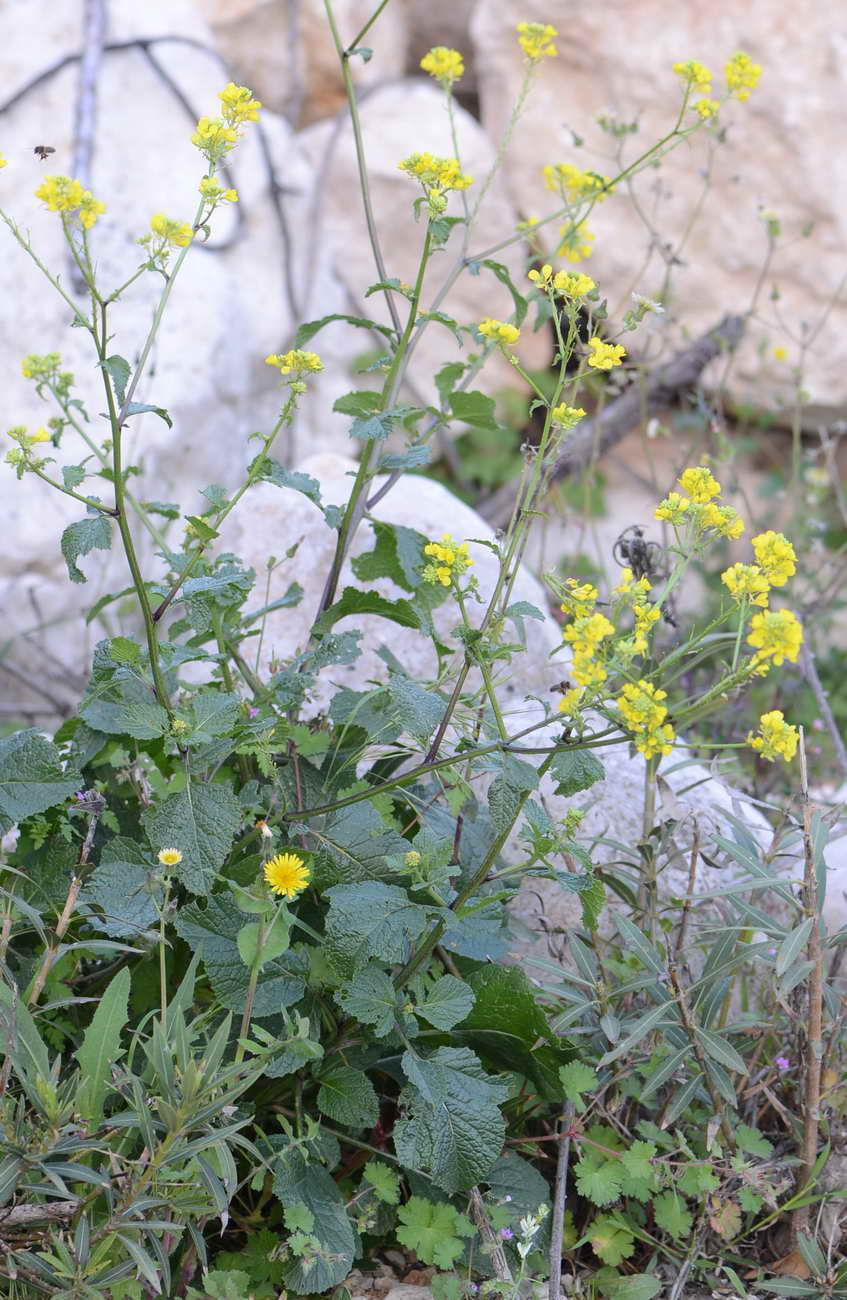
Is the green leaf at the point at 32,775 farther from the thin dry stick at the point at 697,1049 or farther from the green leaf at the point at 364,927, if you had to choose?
the thin dry stick at the point at 697,1049

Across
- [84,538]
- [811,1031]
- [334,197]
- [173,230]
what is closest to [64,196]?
[173,230]

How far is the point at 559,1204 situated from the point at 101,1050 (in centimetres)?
61

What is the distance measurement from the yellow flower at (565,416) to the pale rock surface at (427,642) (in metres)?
0.68

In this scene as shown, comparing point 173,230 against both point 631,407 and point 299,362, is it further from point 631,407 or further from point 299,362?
point 631,407

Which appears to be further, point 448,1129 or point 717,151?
point 717,151

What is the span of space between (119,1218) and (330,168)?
4090mm

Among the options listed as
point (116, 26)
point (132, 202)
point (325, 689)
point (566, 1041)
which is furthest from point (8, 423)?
point (566, 1041)

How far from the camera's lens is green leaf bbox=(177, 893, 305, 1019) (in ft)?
4.93

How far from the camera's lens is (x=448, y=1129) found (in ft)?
4.91

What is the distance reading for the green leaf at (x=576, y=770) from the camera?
141 cm

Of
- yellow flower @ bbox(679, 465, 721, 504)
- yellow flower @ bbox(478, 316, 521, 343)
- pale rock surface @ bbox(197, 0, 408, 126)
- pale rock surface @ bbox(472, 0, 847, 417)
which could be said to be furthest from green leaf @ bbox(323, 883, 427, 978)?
pale rock surface @ bbox(197, 0, 408, 126)

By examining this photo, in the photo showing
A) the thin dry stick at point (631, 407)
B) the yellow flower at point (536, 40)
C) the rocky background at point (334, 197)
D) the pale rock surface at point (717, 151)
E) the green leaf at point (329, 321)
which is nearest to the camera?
the green leaf at point (329, 321)

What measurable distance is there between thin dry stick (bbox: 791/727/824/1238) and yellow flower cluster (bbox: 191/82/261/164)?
1.04m

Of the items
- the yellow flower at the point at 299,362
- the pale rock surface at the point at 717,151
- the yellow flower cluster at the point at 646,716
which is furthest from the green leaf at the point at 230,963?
the pale rock surface at the point at 717,151
